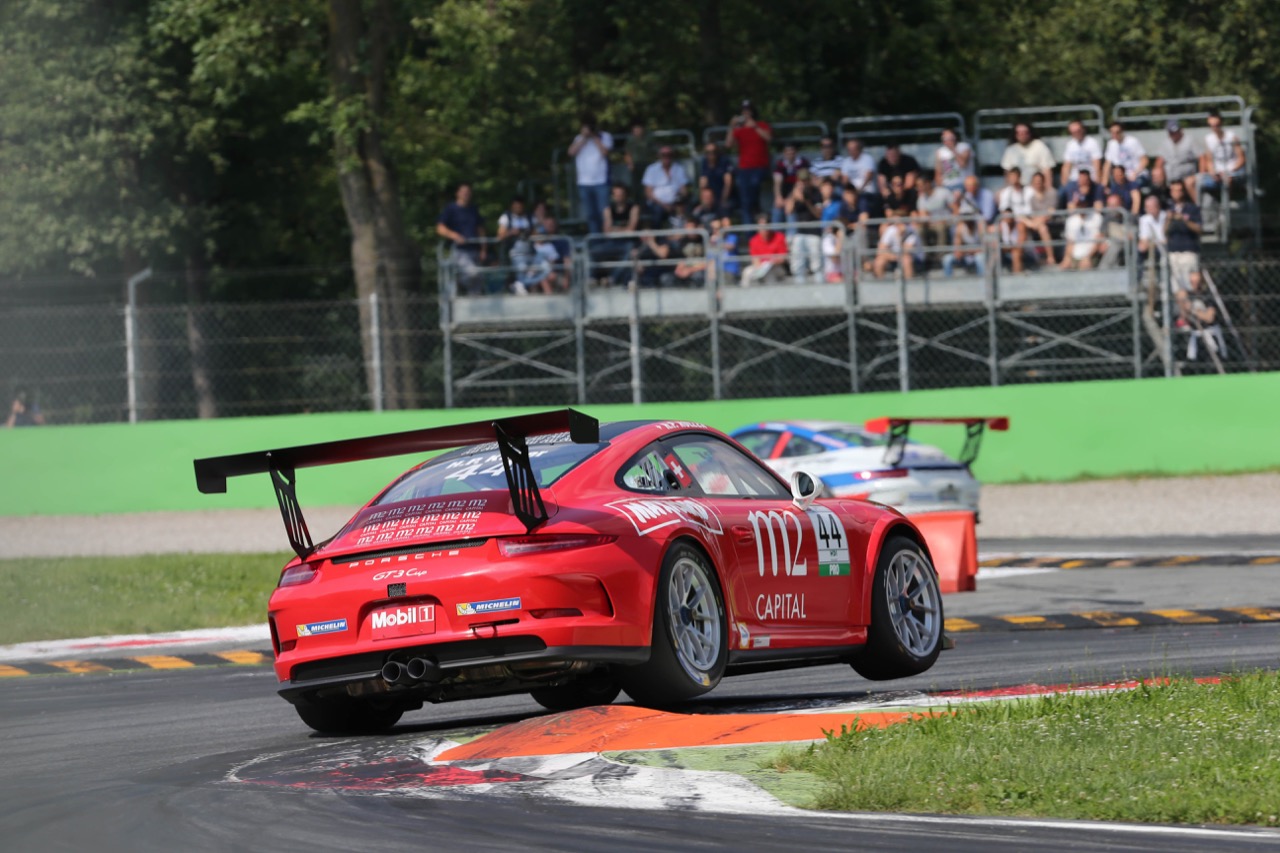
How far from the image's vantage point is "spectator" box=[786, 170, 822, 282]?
27.7 m

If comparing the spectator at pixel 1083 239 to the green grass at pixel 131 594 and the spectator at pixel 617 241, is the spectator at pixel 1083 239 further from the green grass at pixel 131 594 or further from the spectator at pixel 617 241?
the green grass at pixel 131 594

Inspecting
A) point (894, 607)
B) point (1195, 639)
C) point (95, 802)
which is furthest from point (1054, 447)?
point (95, 802)

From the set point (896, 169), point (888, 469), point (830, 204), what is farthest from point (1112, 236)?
point (888, 469)

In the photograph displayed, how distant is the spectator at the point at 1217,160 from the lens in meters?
28.5

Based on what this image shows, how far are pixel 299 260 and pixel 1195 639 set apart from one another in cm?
4007

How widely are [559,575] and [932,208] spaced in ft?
67.3

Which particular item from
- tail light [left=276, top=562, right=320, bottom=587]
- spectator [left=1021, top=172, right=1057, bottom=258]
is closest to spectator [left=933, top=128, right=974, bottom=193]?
spectator [left=1021, top=172, right=1057, bottom=258]

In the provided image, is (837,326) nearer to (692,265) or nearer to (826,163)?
(692,265)

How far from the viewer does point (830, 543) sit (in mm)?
9992

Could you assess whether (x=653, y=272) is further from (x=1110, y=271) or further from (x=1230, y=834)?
(x=1230, y=834)

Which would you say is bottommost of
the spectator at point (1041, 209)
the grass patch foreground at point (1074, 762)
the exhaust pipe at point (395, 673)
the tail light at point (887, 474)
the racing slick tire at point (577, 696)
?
the tail light at point (887, 474)

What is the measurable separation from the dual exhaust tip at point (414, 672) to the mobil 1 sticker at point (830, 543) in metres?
2.18

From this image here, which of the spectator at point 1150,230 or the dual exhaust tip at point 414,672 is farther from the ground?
the spectator at point 1150,230

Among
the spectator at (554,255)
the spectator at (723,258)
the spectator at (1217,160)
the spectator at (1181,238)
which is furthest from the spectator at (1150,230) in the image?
the spectator at (554,255)
